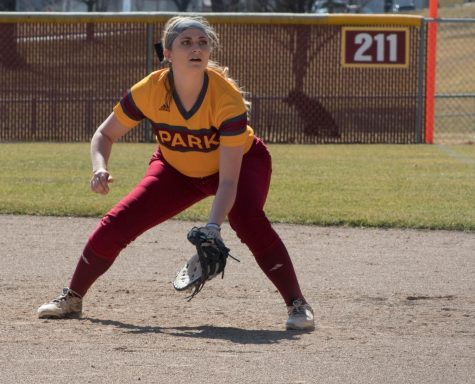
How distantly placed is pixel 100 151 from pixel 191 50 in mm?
774

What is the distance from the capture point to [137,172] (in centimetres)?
1419

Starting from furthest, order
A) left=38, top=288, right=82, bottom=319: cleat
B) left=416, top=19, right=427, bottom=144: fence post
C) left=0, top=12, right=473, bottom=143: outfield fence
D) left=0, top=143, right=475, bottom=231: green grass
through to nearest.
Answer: left=0, top=12, right=473, bottom=143: outfield fence → left=416, top=19, right=427, bottom=144: fence post → left=0, top=143, right=475, bottom=231: green grass → left=38, top=288, right=82, bottom=319: cleat

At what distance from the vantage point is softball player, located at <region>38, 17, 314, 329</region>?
5.87 meters

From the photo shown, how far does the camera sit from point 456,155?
57.8 ft

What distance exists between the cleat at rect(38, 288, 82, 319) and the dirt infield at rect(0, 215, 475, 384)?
8 centimetres

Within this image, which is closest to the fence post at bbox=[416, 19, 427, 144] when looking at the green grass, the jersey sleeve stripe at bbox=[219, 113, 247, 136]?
the green grass

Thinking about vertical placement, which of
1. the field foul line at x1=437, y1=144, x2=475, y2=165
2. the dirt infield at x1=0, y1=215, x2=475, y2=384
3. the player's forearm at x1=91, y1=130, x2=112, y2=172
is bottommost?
the field foul line at x1=437, y1=144, x2=475, y2=165

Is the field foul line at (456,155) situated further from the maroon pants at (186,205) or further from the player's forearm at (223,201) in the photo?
the player's forearm at (223,201)

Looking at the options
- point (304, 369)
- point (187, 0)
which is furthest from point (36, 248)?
point (187, 0)

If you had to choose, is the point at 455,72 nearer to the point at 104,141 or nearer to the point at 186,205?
the point at 186,205

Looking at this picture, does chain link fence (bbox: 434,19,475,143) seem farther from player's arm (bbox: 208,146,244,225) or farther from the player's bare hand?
the player's bare hand

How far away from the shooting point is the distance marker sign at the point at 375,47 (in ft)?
66.5

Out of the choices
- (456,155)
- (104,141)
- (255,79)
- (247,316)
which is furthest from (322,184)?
(255,79)

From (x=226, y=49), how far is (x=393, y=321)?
14946 mm
